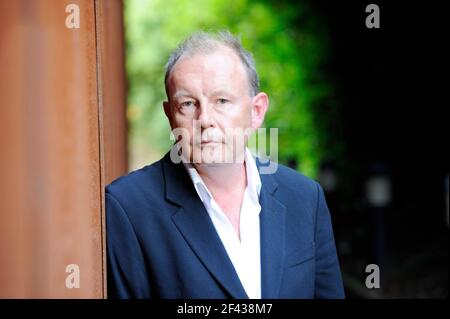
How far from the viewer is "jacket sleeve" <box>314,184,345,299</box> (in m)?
2.41

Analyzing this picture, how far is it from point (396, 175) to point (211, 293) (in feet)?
27.7

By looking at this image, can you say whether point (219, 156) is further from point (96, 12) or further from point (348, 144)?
point (348, 144)

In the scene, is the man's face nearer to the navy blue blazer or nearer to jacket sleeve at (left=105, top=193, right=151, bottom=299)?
the navy blue blazer

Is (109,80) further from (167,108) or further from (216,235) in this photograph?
(216,235)

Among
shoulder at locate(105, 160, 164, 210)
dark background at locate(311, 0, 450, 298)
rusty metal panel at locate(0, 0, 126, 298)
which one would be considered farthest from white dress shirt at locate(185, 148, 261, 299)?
dark background at locate(311, 0, 450, 298)

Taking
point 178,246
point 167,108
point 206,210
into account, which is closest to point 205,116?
point 167,108

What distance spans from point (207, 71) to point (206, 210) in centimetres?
48

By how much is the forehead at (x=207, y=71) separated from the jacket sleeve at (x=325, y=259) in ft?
2.06

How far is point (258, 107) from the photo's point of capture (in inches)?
91.4

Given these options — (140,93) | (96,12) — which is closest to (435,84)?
(96,12)

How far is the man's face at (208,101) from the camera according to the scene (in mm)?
2105

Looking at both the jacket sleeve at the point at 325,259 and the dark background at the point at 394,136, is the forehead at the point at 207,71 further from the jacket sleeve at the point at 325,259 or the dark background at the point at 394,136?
the dark background at the point at 394,136

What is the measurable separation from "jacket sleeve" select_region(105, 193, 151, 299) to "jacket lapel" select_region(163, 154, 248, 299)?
0.16 meters

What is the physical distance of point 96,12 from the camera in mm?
2057
